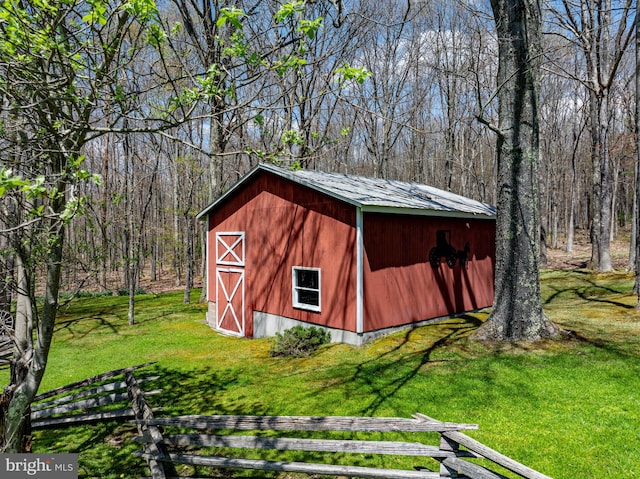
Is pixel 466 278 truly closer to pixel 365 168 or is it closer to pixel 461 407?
pixel 461 407

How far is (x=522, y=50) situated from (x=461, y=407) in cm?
821

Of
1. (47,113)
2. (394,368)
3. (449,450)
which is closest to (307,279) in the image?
(394,368)

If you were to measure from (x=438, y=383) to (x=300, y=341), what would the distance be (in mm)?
4366

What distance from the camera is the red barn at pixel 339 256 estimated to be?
10.8 metres

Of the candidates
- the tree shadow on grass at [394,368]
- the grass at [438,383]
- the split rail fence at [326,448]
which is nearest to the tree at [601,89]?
the grass at [438,383]

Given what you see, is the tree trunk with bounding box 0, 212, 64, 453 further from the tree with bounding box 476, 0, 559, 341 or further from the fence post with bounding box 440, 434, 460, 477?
the tree with bounding box 476, 0, 559, 341

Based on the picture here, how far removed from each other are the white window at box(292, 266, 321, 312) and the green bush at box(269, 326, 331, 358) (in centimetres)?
75

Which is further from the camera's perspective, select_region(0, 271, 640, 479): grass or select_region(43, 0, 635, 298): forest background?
select_region(43, 0, 635, 298): forest background

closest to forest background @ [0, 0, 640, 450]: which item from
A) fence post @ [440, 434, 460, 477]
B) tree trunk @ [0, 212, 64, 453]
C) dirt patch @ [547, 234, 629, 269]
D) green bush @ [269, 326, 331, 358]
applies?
tree trunk @ [0, 212, 64, 453]

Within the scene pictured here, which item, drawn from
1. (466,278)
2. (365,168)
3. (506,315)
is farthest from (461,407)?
(365,168)

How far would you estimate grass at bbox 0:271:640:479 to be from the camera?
5.54 m

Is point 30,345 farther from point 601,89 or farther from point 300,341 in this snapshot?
point 601,89

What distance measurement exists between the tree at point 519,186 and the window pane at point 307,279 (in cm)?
485

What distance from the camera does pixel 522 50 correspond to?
9336 millimetres
